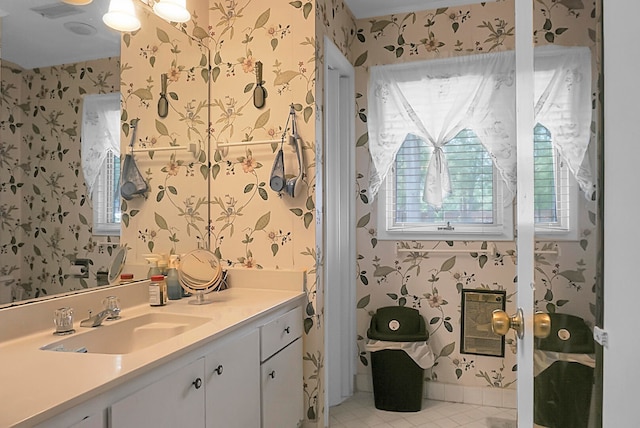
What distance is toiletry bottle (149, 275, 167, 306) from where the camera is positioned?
2.07 m

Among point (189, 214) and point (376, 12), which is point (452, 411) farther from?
point (376, 12)

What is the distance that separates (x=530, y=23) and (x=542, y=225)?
0.43 meters

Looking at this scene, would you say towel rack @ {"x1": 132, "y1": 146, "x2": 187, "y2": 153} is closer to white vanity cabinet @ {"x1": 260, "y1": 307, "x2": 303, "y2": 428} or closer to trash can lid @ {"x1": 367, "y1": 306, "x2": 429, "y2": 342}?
white vanity cabinet @ {"x1": 260, "y1": 307, "x2": 303, "y2": 428}

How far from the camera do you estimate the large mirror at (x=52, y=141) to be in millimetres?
1511

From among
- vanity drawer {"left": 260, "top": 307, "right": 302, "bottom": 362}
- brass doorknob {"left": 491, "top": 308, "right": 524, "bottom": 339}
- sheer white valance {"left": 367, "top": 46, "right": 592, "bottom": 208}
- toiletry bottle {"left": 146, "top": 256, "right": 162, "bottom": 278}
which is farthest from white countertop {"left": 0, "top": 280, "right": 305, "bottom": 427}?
sheer white valance {"left": 367, "top": 46, "right": 592, "bottom": 208}

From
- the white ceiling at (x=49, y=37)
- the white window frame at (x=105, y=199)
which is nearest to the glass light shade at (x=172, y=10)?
the white ceiling at (x=49, y=37)

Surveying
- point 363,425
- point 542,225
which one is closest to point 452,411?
point 363,425

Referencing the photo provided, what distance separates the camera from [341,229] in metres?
3.11

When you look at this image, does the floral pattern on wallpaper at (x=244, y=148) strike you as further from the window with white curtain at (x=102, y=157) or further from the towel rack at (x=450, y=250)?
the towel rack at (x=450, y=250)

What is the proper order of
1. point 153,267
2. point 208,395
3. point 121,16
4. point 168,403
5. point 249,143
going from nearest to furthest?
point 168,403 → point 208,395 → point 121,16 → point 153,267 → point 249,143

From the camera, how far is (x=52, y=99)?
64.2 inches

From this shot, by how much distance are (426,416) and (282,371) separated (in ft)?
3.90

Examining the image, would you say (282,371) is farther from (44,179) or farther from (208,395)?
(44,179)

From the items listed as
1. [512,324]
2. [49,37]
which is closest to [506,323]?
[512,324]
